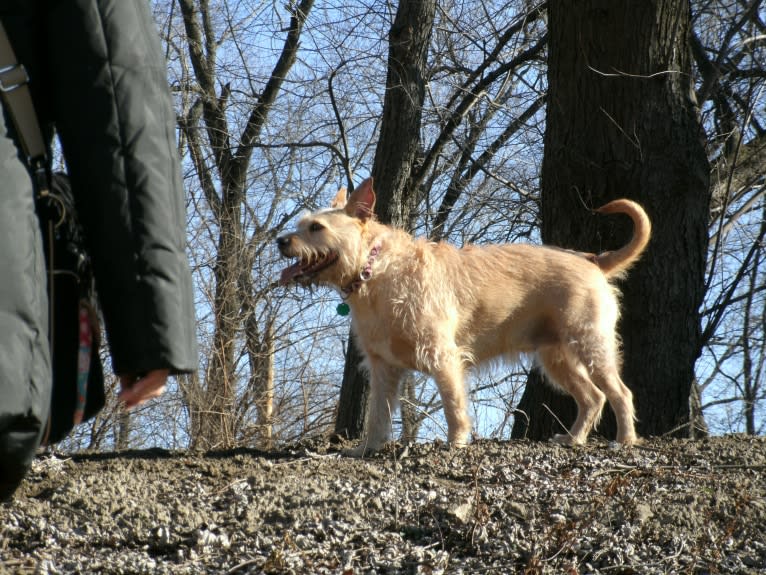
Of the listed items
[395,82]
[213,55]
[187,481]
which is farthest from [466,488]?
[213,55]

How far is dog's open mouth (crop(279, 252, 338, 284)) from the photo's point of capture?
6.30m

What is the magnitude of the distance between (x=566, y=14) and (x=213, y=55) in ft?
27.7

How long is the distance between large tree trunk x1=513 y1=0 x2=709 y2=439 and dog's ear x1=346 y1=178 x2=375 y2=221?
1951 millimetres

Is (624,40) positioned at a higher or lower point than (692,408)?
higher

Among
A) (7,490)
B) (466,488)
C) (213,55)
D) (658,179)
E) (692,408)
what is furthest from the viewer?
(213,55)

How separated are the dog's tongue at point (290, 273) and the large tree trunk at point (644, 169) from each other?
8.30ft

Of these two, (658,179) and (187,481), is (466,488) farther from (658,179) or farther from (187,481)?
(658,179)

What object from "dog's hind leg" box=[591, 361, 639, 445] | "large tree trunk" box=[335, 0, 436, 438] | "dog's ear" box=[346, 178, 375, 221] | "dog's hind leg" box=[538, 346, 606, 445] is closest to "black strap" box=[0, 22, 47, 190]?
"dog's ear" box=[346, 178, 375, 221]

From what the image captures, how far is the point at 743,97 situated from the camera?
950cm

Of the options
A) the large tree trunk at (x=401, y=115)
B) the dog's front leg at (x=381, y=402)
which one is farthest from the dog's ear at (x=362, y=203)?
the large tree trunk at (x=401, y=115)

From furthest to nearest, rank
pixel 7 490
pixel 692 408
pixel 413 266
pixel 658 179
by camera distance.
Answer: pixel 692 408
pixel 658 179
pixel 413 266
pixel 7 490

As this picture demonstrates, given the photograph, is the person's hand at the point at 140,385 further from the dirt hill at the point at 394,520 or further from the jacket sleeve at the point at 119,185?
the dirt hill at the point at 394,520

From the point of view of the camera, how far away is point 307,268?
636 cm

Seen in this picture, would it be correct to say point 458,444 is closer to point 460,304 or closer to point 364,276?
point 460,304
